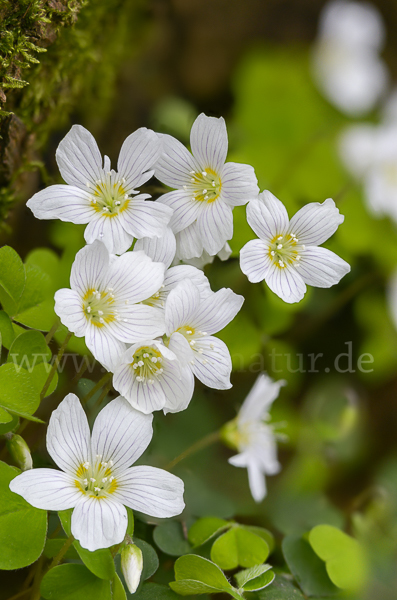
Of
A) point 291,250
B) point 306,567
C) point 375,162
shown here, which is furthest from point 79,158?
point 375,162

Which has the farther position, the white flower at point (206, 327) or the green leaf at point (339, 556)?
the green leaf at point (339, 556)

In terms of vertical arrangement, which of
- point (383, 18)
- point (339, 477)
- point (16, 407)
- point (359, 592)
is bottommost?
point (339, 477)

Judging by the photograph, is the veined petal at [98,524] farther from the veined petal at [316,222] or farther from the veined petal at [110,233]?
the veined petal at [316,222]

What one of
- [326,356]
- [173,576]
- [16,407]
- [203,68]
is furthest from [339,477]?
[203,68]

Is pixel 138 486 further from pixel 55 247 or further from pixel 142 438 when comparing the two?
pixel 55 247

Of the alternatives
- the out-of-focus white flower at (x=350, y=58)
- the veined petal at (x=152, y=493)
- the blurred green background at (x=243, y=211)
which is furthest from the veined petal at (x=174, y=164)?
the out-of-focus white flower at (x=350, y=58)

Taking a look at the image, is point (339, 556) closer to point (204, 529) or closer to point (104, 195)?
point (204, 529)
